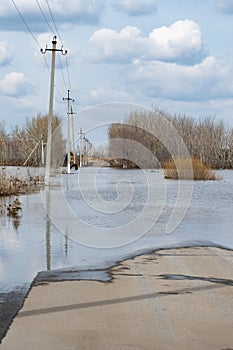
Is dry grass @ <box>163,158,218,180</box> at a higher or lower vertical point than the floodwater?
higher

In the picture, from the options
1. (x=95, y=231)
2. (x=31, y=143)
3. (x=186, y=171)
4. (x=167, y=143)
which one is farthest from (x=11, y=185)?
(x=31, y=143)

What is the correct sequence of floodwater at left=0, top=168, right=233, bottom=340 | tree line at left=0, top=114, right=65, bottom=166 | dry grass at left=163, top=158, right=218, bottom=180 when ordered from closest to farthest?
floodwater at left=0, top=168, right=233, bottom=340 → dry grass at left=163, top=158, right=218, bottom=180 → tree line at left=0, top=114, right=65, bottom=166

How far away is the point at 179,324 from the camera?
630 centimetres

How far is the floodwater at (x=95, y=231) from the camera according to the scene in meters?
10.2

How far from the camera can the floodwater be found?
10.2 m

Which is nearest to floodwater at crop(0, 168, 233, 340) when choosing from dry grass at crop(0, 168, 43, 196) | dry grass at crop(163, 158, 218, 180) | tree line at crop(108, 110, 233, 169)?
dry grass at crop(0, 168, 43, 196)

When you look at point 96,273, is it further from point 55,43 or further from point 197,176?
point 197,176

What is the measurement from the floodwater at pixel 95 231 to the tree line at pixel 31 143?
3543cm

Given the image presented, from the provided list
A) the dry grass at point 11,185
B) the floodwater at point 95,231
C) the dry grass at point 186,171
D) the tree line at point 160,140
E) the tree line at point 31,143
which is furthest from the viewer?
the tree line at point 31,143

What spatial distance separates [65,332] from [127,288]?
2.27m

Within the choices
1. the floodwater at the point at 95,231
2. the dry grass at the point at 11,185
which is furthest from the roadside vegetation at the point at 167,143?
the floodwater at the point at 95,231

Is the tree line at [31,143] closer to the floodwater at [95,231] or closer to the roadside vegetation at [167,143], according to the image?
the roadside vegetation at [167,143]

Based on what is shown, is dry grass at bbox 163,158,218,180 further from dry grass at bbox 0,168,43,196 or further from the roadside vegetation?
dry grass at bbox 0,168,43,196

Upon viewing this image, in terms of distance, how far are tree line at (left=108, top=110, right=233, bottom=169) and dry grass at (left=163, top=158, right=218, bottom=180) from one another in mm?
1867
